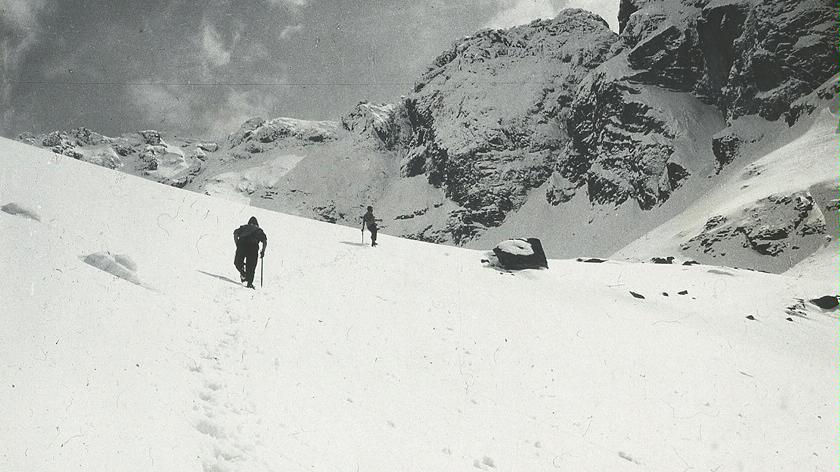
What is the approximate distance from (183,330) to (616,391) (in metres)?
9.25

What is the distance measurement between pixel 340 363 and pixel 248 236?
610 centimetres

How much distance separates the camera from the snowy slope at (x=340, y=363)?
195 inches

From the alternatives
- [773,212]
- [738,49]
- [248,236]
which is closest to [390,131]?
[738,49]

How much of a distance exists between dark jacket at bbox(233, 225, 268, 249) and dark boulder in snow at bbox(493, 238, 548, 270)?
39.9 feet

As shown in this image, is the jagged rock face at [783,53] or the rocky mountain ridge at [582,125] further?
the rocky mountain ridge at [582,125]

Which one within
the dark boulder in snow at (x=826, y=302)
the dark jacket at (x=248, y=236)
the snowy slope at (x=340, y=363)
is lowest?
the snowy slope at (x=340, y=363)

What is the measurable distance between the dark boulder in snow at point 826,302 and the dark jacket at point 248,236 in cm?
2601

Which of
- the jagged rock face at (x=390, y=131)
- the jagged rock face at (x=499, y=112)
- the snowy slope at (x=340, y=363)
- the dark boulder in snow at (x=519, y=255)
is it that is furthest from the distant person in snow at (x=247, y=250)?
the jagged rock face at (x=390, y=131)

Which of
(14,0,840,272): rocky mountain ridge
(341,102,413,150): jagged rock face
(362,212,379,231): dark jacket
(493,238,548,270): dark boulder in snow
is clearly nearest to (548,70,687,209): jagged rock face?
(14,0,840,272): rocky mountain ridge

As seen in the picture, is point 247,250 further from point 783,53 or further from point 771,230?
point 783,53

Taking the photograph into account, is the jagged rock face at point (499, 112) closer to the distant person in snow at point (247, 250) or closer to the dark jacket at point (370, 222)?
the dark jacket at point (370, 222)

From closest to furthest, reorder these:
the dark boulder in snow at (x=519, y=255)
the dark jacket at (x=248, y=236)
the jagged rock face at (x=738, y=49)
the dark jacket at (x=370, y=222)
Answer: the dark jacket at (x=248, y=236), the dark boulder in snow at (x=519, y=255), the dark jacket at (x=370, y=222), the jagged rock face at (x=738, y=49)

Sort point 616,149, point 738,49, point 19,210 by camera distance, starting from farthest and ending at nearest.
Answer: point 616,149
point 738,49
point 19,210

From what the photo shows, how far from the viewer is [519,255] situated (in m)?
21.7
